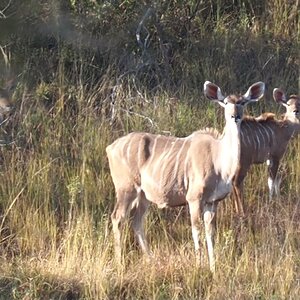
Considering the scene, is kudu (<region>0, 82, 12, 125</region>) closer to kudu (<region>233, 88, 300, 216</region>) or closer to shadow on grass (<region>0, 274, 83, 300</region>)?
kudu (<region>233, 88, 300, 216</region>)

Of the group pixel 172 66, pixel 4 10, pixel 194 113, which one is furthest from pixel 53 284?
pixel 172 66

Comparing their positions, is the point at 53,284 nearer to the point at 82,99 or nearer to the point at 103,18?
the point at 82,99

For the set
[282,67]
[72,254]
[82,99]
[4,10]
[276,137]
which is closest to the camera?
[72,254]

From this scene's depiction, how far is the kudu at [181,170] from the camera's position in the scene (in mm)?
7023

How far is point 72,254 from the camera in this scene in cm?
721

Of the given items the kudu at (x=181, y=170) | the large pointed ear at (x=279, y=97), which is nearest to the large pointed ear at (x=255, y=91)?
the kudu at (x=181, y=170)

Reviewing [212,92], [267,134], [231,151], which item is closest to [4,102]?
[267,134]

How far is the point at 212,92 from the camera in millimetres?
7301

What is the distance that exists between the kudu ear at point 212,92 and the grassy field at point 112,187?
107 cm

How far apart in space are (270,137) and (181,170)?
1772mm

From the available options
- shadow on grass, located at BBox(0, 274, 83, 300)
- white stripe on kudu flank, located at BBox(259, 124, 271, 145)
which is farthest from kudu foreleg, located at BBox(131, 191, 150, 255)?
white stripe on kudu flank, located at BBox(259, 124, 271, 145)

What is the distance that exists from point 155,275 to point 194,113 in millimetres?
2882

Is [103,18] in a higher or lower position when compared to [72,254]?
higher

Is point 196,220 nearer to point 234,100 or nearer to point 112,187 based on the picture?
point 234,100
